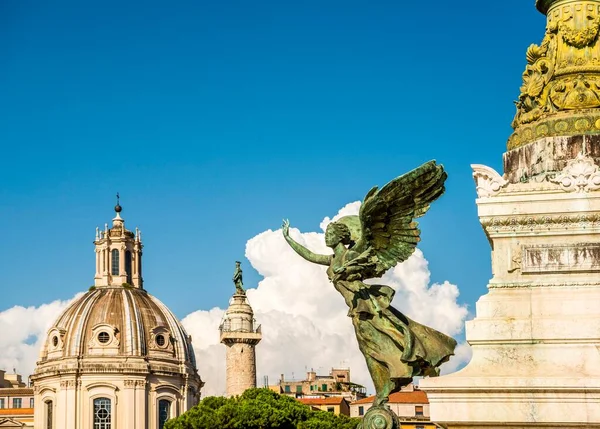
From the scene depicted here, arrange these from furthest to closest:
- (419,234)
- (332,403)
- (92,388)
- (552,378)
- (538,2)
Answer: (332,403), (92,388), (538,2), (419,234), (552,378)

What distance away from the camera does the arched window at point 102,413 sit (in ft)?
340

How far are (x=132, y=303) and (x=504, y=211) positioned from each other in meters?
95.2

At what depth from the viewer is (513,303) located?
13484mm

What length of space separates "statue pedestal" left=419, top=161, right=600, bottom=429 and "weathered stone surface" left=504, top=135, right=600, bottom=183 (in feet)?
1.74

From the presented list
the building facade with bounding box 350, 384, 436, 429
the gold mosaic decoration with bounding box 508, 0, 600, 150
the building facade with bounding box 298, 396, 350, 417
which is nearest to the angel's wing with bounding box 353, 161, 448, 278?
the gold mosaic decoration with bounding box 508, 0, 600, 150

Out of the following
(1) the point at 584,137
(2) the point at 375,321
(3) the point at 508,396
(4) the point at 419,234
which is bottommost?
(3) the point at 508,396

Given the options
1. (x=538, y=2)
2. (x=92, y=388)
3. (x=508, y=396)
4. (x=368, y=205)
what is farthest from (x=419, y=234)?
(x=92, y=388)

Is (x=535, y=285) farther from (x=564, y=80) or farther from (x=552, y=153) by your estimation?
(x=564, y=80)

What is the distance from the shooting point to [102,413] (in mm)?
104062

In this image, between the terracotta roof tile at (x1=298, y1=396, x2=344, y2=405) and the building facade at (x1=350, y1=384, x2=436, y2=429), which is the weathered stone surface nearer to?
the building facade at (x1=350, y1=384, x2=436, y2=429)

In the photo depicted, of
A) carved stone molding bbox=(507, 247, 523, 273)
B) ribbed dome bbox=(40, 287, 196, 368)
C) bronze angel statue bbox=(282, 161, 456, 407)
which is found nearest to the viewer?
bronze angel statue bbox=(282, 161, 456, 407)

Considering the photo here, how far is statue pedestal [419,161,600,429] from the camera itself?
43.0 ft

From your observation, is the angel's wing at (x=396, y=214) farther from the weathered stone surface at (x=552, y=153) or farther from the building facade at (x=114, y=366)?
the building facade at (x=114, y=366)

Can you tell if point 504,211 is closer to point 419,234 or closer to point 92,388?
point 419,234
